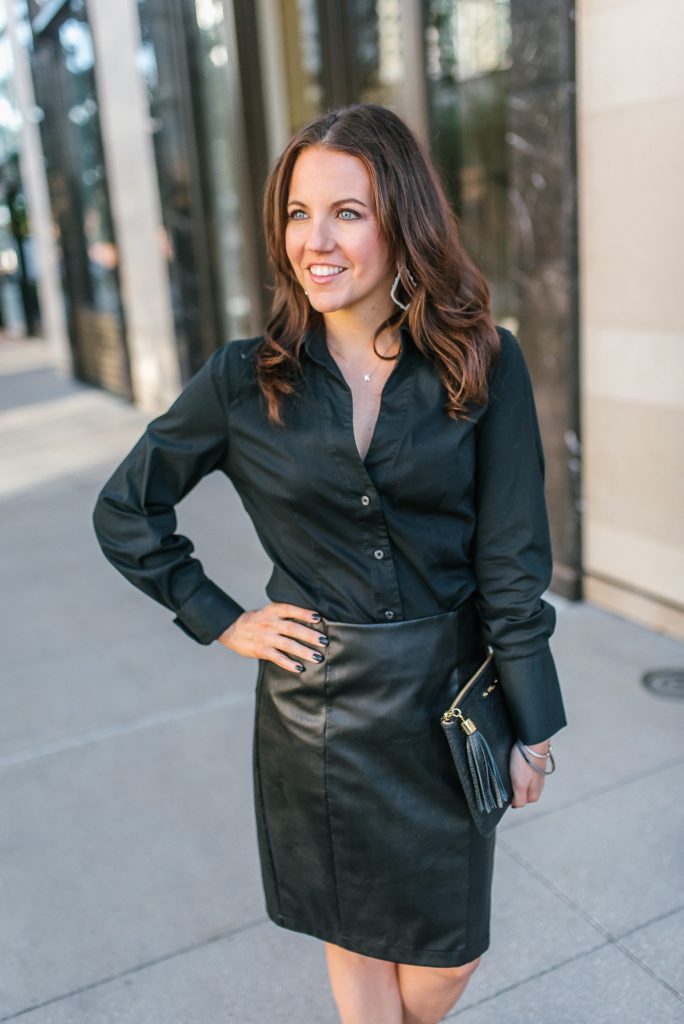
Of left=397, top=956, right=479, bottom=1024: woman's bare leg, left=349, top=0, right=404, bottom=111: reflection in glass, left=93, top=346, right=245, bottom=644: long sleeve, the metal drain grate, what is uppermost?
left=349, top=0, right=404, bottom=111: reflection in glass

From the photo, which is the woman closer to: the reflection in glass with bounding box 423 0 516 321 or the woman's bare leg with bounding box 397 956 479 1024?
the woman's bare leg with bounding box 397 956 479 1024

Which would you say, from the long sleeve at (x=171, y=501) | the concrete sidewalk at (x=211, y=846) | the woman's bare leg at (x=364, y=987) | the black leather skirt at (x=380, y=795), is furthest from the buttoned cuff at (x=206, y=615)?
the concrete sidewalk at (x=211, y=846)

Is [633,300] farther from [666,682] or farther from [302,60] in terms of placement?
[302,60]

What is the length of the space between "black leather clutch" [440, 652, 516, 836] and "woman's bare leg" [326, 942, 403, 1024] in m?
0.40

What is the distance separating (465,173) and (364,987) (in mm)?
4906

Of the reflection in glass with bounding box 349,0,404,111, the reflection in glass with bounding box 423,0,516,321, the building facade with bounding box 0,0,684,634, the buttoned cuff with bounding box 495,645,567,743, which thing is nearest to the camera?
the buttoned cuff with bounding box 495,645,567,743

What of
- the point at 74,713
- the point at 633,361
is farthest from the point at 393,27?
the point at 74,713

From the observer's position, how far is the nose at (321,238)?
1.73 meters

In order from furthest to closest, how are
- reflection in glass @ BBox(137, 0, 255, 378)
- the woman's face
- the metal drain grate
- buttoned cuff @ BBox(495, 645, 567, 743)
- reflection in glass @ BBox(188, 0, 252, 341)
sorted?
1. reflection in glass @ BBox(137, 0, 255, 378)
2. reflection in glass @ BBox(188, 0, 252, 341)
3. the metal drain grate
4. buttoned cuff @ BBox(495, 645, 567, 743)
5. the woman's face

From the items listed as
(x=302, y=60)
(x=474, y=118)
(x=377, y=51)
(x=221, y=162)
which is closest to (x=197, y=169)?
(x=221, y=162)

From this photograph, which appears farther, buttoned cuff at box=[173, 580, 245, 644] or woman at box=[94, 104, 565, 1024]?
buttoned cuff at box=[173, 580, 245, 644]

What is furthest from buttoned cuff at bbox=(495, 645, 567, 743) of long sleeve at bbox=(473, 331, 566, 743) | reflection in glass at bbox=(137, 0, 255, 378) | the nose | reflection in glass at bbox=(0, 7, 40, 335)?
reflection in glass at bbox=(0, 7, 40, 335)

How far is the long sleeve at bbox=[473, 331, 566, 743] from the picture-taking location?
183 cm

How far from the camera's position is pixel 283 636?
1.87m
